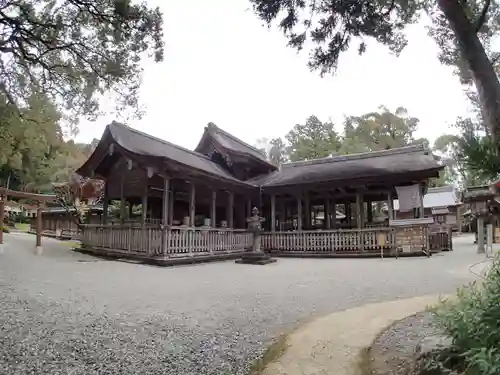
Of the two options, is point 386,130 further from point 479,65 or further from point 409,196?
point 479,65

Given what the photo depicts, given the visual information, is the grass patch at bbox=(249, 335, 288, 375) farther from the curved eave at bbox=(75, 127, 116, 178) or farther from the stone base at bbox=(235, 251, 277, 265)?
the curved eave at bbox=(75, 127, 116, 178)

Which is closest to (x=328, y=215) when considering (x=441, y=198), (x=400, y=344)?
(x=400, y=344)

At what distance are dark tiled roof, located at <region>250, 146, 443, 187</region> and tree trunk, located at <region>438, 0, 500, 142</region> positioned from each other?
11.4 meters

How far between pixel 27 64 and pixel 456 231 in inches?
1473

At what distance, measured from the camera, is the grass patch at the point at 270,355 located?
10.9 ft

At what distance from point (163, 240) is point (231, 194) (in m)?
5.60

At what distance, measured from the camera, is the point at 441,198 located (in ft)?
115

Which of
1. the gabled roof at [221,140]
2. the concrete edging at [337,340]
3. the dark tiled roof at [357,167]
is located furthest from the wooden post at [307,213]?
the concrete edging at [337,340]

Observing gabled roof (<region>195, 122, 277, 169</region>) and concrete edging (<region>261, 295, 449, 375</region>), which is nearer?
concrete edging (<region>261, 295, 449, 375</region>)

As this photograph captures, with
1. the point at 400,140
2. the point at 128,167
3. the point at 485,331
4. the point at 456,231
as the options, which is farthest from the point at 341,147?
the point at 485,331

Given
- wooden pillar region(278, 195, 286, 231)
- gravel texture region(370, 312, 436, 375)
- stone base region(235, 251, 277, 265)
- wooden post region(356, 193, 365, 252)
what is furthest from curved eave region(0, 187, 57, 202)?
gravel texture region(370, 312, 436, 375)

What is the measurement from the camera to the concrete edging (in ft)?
10.6

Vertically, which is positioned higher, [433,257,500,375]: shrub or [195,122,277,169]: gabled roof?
[195,122,277,169]: gabled roof

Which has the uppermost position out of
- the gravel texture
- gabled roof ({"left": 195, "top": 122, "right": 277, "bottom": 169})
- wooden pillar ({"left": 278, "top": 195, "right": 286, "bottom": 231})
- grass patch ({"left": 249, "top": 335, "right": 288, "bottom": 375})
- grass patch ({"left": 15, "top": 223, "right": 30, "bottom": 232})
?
gabled roof ({"left": 195, "top": 122, "right": 277, "bottom": 169})
